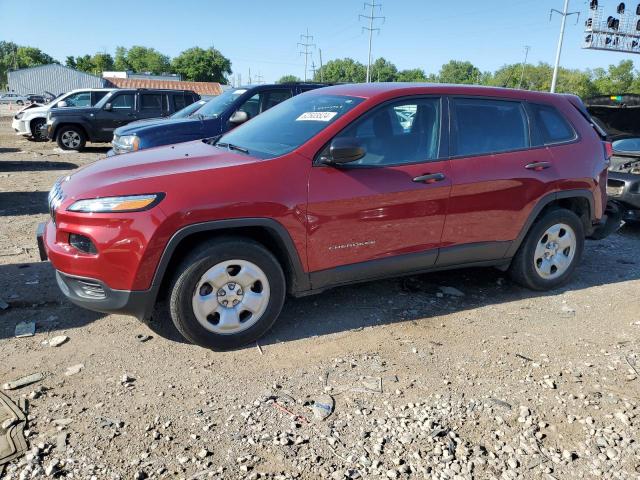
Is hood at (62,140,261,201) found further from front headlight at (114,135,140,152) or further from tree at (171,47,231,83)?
tree at (171,47,231,83)

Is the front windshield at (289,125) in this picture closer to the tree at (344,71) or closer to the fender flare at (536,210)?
the fender flare at (536,210)

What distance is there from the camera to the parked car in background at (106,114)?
1412 cm

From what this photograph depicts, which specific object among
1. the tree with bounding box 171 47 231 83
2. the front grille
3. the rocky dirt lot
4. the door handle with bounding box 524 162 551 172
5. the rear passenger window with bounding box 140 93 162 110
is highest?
the tree with bounding box 171 47 231 83

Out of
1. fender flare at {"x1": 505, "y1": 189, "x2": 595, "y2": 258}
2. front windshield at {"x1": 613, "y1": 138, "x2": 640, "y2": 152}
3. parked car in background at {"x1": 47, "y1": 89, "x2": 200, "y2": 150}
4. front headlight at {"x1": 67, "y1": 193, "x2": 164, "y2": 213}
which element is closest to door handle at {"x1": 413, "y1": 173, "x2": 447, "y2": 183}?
fender flare at {"x1": 505, "y1": 189, "x2": 595, "y2": 258}

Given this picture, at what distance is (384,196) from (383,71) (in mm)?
134669

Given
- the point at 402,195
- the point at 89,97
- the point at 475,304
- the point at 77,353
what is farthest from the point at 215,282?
the point at 89,97

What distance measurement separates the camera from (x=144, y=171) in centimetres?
341

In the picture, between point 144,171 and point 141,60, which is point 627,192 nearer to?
point 144,171

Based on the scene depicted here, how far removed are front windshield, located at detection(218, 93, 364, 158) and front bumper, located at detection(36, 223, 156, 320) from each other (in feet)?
4.14

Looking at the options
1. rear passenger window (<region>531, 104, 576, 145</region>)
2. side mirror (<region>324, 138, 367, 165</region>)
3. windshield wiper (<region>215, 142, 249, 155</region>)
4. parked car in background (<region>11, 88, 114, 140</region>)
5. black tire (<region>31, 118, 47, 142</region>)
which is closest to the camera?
side mirror (<region>324, 138, 367, 165</region>)

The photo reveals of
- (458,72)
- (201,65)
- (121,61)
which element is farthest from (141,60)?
(458,72)

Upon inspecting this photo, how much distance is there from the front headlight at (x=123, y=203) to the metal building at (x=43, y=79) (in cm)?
7669

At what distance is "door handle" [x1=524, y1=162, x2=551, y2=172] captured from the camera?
4.40 meters

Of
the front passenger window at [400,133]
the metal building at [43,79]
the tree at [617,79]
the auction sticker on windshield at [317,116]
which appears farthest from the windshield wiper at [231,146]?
the tree at [617,79]
